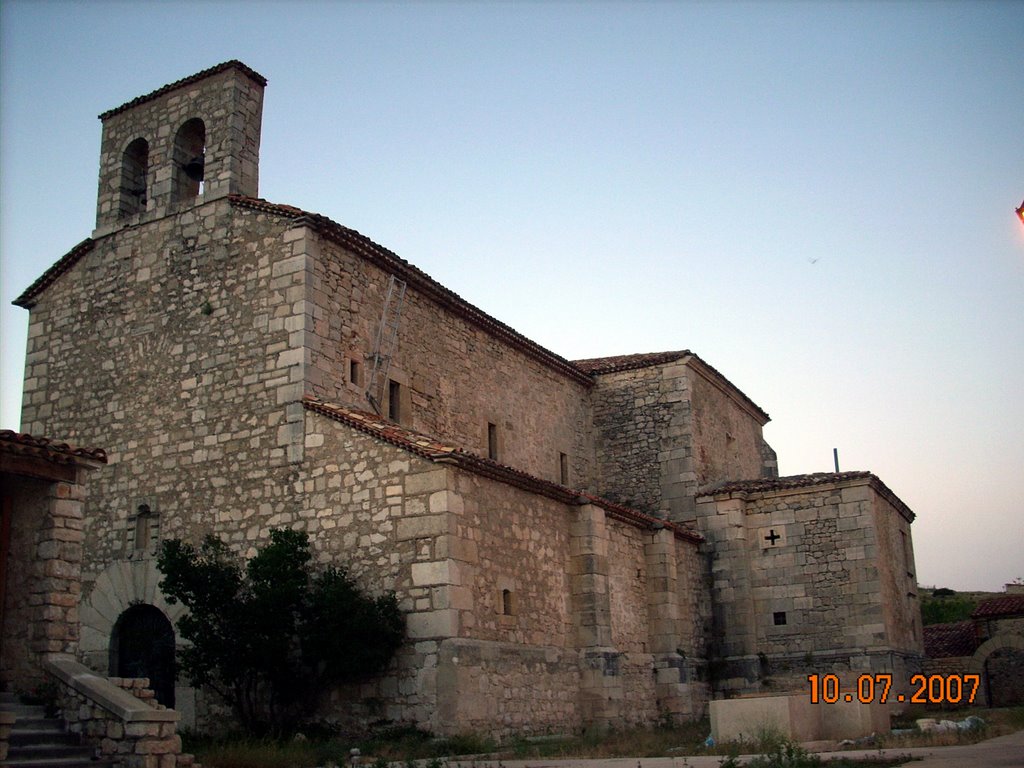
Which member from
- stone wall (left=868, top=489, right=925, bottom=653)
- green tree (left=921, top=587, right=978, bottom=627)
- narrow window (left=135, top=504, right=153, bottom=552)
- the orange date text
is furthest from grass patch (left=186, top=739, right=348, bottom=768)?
green tree (left=921, top=587, right=978, bottom=627)

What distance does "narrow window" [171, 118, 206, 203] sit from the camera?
1881 cm

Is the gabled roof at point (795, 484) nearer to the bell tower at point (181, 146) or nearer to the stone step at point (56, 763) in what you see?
the bell tower at point (181, 146)

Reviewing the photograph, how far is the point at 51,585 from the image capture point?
11.3 meters

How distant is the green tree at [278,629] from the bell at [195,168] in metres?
7.19

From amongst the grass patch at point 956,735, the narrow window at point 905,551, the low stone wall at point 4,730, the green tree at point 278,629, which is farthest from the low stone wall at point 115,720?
the narrow window at point 905,551

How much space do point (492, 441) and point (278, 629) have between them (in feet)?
24.0

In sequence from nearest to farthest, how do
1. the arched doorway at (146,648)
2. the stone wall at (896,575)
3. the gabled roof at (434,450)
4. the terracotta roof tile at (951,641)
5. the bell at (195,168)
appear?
the gabled roof at (434,450) → the arched doorway at (146,648) → the bell at (195,168) → the stone wall at (896,575) → the terracotta roof tile at (951,641)

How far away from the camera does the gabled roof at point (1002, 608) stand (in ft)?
94.4

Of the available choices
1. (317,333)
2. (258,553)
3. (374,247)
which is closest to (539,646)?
(258,553)

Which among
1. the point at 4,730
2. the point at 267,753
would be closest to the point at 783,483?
the point at 267,753

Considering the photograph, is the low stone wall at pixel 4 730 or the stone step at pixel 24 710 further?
the stone step at pixel 24 710

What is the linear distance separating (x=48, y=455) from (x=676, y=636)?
42.3ft

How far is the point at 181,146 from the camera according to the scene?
1895 centimetres

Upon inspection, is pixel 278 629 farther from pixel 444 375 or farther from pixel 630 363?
pixel 630 363
